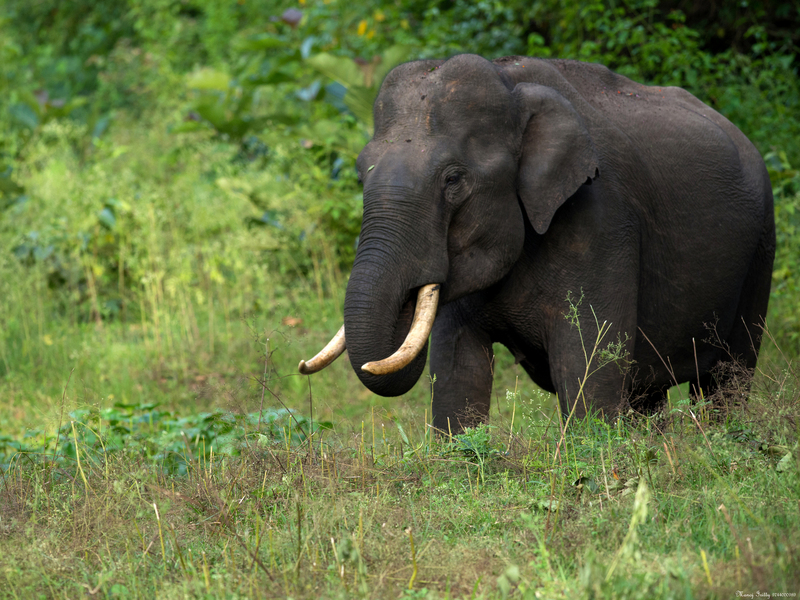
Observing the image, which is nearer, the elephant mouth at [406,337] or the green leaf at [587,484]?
the green leaf at [587,484]

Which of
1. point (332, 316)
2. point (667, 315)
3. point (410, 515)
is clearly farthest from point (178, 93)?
point (410, 515)

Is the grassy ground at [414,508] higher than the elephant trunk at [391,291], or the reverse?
the elephant trunk at [391,291]

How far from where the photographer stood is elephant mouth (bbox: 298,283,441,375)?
3668 mm

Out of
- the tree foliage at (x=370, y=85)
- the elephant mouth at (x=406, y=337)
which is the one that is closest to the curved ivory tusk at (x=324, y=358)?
the elephant mouth at (x=406, y=337)

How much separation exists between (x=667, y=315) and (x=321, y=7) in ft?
29.4

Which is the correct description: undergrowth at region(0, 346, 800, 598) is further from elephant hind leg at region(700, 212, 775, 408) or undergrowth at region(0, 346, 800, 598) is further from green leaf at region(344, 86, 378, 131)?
green leaf at region(344, 86, 378, 131)

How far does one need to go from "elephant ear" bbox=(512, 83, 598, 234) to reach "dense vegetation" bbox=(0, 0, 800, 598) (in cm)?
93

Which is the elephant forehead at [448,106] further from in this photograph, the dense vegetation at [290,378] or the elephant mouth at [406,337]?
the dense vegetation at [290,378]

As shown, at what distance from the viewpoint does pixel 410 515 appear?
11.1 ft

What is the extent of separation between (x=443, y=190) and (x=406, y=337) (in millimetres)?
659

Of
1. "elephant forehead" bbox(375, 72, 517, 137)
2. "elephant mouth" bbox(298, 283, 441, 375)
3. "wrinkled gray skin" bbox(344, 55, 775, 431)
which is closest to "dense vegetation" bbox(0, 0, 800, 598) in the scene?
"elephant mouth" bbox(298, 283, 441, 375)

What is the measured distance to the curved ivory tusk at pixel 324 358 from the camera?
12.7ft

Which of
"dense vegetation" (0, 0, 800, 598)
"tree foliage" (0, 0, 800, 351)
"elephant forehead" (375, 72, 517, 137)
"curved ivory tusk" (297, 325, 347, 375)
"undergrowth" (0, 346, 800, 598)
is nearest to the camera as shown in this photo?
"undergrowth" (0, 346, 800, 598)

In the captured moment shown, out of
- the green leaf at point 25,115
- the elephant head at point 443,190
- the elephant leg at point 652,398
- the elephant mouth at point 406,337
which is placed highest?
the elephant head at point 443,190
